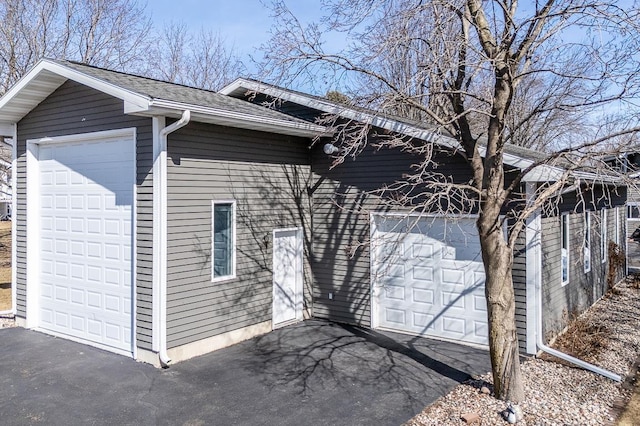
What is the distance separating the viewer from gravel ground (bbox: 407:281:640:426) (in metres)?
5.00

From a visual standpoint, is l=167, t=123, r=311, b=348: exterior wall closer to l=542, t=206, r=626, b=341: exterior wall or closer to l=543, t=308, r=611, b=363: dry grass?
l=542, t=206, r=626, b=341: exterior wall

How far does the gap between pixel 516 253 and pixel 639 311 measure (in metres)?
4.79

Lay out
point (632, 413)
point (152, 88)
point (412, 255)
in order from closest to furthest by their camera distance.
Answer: point (632, 413), point (152, 88), point (412, 255)

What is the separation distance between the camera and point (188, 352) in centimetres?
684

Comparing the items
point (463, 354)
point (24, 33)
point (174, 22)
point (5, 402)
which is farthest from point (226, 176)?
point (174, 22)

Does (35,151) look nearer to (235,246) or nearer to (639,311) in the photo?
(235,246)

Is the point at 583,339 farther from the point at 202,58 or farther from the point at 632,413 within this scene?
the point at 202,58

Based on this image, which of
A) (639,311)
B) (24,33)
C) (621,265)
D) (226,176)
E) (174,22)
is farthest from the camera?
(174,22)

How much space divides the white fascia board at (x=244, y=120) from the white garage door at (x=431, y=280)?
1.99m

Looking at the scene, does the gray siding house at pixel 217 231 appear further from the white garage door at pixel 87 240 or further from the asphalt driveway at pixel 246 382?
Answer: the asphalt driveway at pixel 246 382

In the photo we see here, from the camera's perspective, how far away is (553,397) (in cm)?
551

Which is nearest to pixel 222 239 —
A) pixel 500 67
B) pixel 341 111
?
pixel 341 111

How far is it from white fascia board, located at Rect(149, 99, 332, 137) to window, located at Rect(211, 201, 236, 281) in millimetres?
1273

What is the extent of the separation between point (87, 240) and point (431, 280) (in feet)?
18.4
